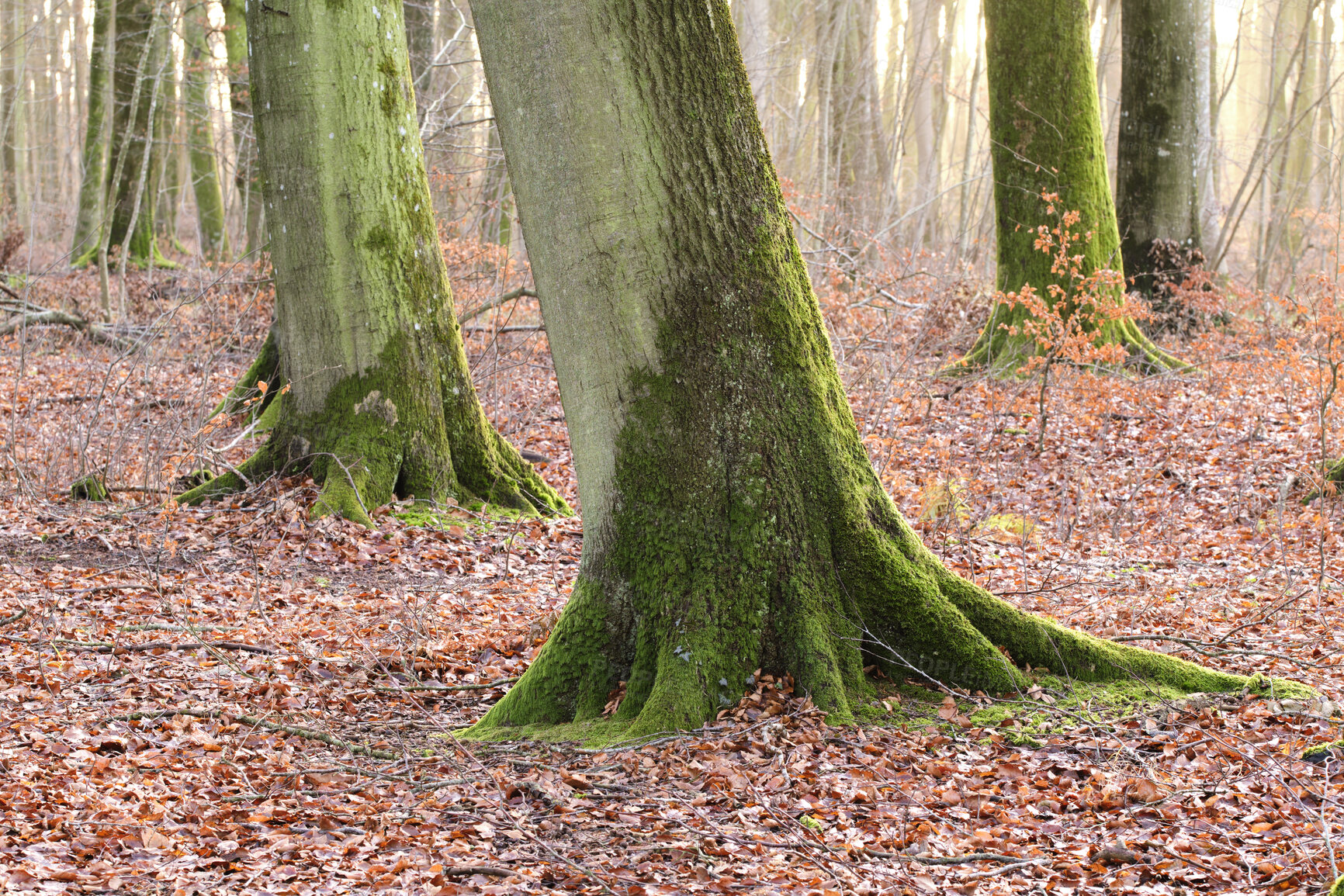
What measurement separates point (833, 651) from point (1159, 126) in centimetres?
991

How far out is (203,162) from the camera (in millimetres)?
19391

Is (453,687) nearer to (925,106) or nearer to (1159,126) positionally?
(1159,126)

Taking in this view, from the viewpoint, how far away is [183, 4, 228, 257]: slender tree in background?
17406mm

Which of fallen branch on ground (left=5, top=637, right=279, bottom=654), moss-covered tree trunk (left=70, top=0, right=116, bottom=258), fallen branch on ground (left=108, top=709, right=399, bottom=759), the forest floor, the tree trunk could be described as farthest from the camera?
the tree trunk

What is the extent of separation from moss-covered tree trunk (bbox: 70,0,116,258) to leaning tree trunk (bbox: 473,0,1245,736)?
43.7 feet

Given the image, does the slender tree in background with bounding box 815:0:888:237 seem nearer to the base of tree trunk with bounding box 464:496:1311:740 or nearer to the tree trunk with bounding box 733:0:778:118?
the tree trunk with bounding box 733:0:778:118

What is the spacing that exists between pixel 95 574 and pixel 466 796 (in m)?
3.67

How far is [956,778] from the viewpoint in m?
3.31

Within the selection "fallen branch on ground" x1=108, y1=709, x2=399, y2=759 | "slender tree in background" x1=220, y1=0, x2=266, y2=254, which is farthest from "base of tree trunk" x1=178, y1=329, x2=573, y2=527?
"slender tree in background" x1=220, y1=0, x2=266, y2=254

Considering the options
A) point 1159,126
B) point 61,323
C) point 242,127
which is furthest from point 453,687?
point 242,127

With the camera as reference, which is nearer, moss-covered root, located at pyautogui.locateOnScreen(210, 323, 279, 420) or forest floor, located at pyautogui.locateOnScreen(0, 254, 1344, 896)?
forest floor, located at pyautogui.locateOnScreen(0, 254, 1344, 896)

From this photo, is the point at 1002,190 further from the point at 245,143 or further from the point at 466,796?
the point at 245,143

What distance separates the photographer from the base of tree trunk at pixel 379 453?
6.87m

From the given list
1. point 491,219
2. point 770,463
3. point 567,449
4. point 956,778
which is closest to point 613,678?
point 770,463
